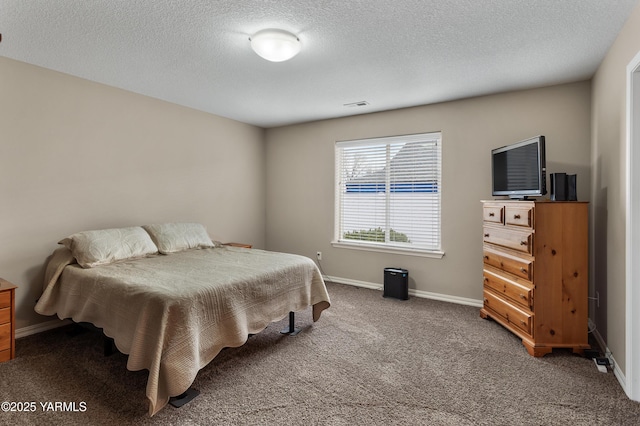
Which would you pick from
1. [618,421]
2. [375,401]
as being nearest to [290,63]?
[375,401]

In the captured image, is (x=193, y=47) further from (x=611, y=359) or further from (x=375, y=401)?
(x=611, y=359)

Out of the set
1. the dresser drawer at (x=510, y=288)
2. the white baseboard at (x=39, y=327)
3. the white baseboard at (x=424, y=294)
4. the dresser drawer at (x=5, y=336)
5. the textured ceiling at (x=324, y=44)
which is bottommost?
the white baseboard at (x=39, y=327)

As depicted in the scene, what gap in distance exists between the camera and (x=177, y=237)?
11.9 feet

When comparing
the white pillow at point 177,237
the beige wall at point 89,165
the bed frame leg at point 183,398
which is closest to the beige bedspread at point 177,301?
the bed frame leg at point 183,398

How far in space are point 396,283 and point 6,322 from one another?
3707 mm

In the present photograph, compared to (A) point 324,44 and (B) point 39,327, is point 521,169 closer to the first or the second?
(A) point 324,44

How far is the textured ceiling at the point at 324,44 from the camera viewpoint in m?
2.07

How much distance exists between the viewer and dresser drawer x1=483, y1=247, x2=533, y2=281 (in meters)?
2.68

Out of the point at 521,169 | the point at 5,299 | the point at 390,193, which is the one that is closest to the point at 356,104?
the point at 390,193

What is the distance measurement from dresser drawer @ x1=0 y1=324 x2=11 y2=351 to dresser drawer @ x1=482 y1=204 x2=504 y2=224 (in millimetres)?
4189

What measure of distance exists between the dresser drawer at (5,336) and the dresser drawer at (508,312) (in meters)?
4.06

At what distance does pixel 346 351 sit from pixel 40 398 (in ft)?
6.75

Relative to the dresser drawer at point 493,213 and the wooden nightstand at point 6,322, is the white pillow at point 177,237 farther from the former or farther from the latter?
the dresser drawer at point 493,213

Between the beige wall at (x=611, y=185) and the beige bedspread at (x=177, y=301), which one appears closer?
the beige bedspread at (x=177, y=301)
